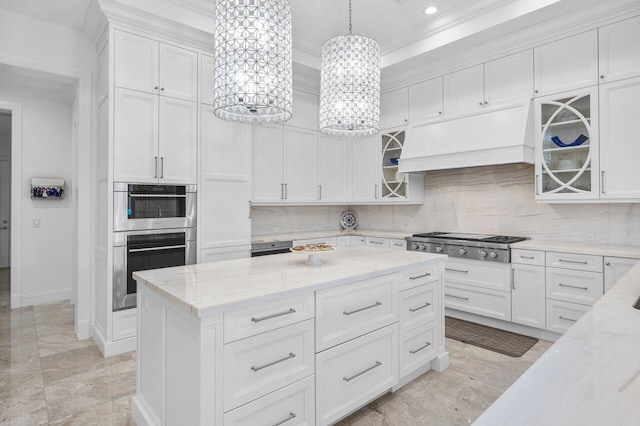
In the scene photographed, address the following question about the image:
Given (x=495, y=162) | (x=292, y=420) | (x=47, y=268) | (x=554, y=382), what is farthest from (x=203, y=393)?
(x=47, y=268)

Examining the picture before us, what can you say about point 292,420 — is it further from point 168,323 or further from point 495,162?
point 495,162

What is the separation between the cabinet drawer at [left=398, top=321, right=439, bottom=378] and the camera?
233 centimetres

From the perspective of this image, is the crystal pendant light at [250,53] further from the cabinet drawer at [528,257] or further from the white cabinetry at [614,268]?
the white cabinetry at [614,268]

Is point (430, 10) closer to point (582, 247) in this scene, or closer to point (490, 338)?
point (582, 247)

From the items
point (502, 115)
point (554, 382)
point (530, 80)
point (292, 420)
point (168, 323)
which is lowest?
→ point (292, 420)

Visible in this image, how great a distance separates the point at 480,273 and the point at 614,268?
107 cm

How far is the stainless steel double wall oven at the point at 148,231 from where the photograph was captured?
3.07 m

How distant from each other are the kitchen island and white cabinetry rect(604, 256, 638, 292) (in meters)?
1.61

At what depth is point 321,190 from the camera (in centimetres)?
494

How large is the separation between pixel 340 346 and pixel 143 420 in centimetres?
113

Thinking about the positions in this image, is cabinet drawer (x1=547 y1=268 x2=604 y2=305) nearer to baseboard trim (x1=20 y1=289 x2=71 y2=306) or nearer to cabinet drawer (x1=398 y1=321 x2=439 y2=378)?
cabinet drawer (x1=398 y1=321 x2=439 y2=378)

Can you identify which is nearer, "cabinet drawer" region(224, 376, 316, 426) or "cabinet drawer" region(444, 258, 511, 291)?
"cabinet drawer" region(224, 376, 316, 426)

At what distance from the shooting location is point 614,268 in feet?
9.41

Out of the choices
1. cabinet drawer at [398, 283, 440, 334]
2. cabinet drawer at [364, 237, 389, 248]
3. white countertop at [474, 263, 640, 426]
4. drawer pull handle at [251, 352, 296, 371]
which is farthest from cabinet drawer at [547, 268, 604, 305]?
drawer pull handle at [251, 352, 296, 371]
